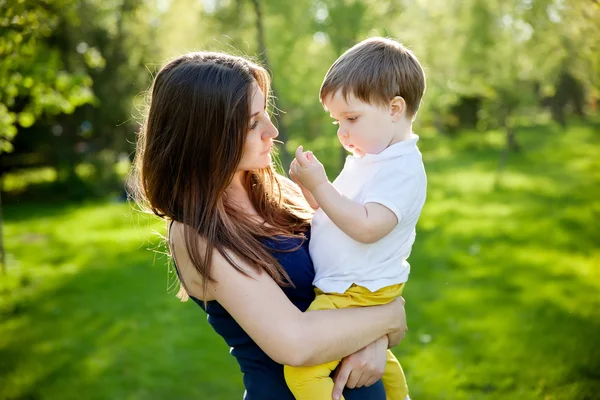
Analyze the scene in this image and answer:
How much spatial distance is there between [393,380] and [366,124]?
3.09ft

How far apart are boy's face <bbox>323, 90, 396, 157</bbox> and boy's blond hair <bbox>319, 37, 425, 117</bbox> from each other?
0.02 m

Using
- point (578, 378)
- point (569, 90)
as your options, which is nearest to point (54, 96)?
point (578, 378)

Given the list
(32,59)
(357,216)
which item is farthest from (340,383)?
(32,59)

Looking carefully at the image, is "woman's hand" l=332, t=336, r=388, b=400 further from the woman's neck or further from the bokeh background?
the bokeh background

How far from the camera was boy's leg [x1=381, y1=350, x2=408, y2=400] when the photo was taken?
219 centimetres

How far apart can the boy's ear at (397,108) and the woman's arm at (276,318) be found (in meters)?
0.67

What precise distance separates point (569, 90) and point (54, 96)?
2187cm

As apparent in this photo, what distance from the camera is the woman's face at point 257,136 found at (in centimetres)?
197

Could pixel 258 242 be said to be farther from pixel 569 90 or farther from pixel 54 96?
pixel 569 90

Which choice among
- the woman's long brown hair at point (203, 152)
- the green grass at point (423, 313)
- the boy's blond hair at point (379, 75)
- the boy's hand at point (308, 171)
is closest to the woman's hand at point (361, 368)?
the woman's long brown hair at point (203, 152)

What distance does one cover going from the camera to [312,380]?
1877mm

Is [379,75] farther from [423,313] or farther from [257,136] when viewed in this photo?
[423,313]

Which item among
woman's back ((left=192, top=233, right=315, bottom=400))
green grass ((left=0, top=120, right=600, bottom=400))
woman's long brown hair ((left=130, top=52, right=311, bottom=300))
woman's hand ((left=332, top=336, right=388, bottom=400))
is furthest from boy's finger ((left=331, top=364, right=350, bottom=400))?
green grass ((left=0, top=120, right=600, bottom=400))

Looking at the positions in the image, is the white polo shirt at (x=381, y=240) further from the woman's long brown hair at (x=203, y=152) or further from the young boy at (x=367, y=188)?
the woman's long brown hair at (x=203, y=152)
